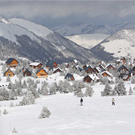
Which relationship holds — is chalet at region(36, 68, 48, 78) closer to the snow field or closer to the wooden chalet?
the wooden chalet

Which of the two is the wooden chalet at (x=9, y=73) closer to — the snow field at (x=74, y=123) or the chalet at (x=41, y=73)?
the chalet at (x=41, y=73)

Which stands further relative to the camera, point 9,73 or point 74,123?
point 9,73

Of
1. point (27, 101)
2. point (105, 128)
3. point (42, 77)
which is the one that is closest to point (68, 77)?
point (42, 77)

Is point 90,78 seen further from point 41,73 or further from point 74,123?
point 74,123

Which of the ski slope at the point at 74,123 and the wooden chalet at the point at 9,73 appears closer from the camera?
the ski slope at the point at 74,123

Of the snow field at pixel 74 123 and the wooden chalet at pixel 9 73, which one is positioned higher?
the wooden chalet at pixel 9 73

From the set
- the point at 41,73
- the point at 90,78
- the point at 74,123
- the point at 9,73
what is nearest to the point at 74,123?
the point at 74,123

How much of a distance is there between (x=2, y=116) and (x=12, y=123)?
5407mm

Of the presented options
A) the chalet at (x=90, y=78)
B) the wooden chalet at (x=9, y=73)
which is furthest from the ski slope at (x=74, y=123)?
the wooden chalet at (x=9, y=73)

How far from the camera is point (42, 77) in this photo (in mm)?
90625

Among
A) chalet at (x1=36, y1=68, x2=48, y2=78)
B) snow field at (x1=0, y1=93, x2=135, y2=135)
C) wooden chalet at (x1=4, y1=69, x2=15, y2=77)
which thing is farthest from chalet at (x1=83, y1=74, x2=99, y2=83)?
snow field at (x1=0, y1=93, x2=135, y2=135)

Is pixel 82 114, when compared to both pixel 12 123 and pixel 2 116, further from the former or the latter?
pixel 2 116


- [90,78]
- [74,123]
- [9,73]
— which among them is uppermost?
[9,73]

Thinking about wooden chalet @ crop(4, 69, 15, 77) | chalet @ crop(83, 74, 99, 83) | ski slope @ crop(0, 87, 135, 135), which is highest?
wooden chalet @ crop(4, 69, 15, 77)
